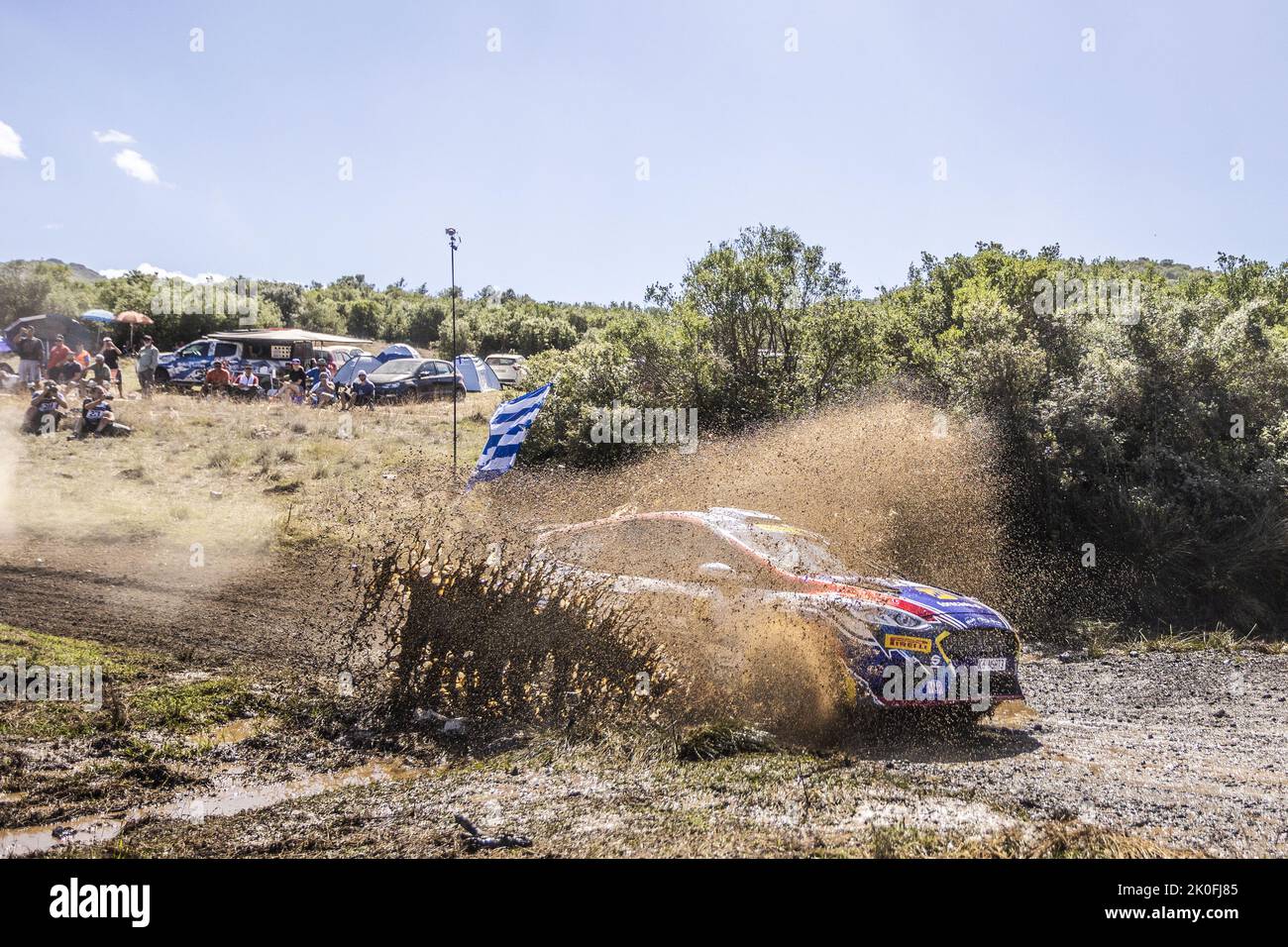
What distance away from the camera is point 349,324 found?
52.2 meters

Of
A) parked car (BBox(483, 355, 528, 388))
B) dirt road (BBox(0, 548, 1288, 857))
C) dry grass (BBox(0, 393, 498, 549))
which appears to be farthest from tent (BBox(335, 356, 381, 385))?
dirt road (BBox(0, 548, 1288, 857))

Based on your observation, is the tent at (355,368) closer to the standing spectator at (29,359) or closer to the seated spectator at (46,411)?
the standing spectator at (29,359)

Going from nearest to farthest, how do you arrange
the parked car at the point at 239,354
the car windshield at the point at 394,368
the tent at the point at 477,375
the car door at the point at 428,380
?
the parked car at the point at 239,354 < the car door at the point at 428,380 < the car windshield at the point at 394,368 < the tent at the point at 477,375

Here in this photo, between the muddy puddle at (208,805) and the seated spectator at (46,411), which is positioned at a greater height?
the seated spectator at (46,411)

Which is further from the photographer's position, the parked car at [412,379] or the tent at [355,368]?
the tent at [355,368]

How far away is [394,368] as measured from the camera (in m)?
27.7

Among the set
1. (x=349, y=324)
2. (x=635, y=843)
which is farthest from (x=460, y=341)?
(x=635, y=843)

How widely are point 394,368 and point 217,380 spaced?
4.82 meters

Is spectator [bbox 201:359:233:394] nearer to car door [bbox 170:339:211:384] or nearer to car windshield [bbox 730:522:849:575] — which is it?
car door [bbox 170:339:211:384]

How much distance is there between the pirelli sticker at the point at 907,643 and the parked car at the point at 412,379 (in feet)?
72.1

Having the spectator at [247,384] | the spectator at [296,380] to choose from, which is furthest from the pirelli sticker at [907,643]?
the spectator at [247,384]

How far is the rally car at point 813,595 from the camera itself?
6.33 m

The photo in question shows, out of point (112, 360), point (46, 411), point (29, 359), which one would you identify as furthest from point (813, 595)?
point (112, 360)
